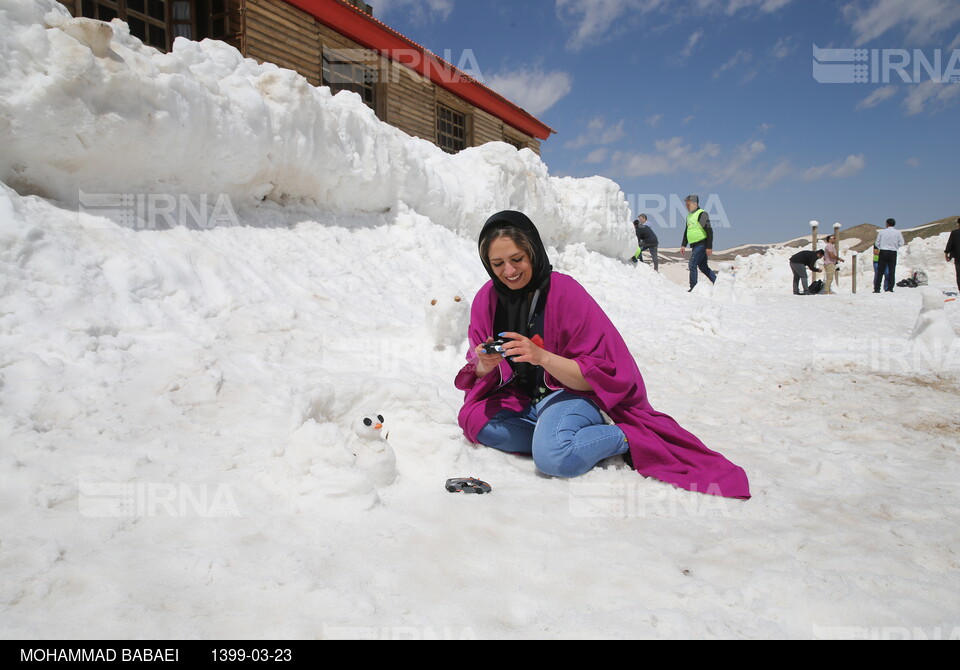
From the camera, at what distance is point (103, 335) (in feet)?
9.51

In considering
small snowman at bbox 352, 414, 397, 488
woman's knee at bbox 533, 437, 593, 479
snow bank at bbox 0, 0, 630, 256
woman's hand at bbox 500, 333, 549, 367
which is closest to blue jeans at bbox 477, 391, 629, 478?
woman's knee at bbox 533, 437, 593, 479

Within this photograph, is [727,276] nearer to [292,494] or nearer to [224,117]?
[224,117]

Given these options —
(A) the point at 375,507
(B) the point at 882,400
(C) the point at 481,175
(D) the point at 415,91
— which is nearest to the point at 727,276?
(C) the point at 481,175

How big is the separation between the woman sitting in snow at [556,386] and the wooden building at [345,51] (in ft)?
23.7

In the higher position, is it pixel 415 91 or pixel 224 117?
pixel 415 91

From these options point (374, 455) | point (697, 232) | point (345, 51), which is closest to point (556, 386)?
point (374, 455)

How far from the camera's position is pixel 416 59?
432 inches

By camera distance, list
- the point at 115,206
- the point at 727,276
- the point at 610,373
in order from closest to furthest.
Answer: the point at 610,373 → the point at 115,206 → the point at 727,276

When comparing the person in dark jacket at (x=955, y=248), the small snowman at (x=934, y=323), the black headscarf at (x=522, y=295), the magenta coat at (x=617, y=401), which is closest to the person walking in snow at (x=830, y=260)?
the person in dark jacket at (x=955, y=248)

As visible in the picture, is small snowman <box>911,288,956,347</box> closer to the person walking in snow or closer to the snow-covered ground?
the snow-covered ground

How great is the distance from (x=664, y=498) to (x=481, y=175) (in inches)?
273

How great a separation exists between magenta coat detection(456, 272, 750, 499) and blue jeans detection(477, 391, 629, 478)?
0.06 m

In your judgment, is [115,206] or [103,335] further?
[115,206]

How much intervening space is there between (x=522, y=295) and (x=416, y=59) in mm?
10171
